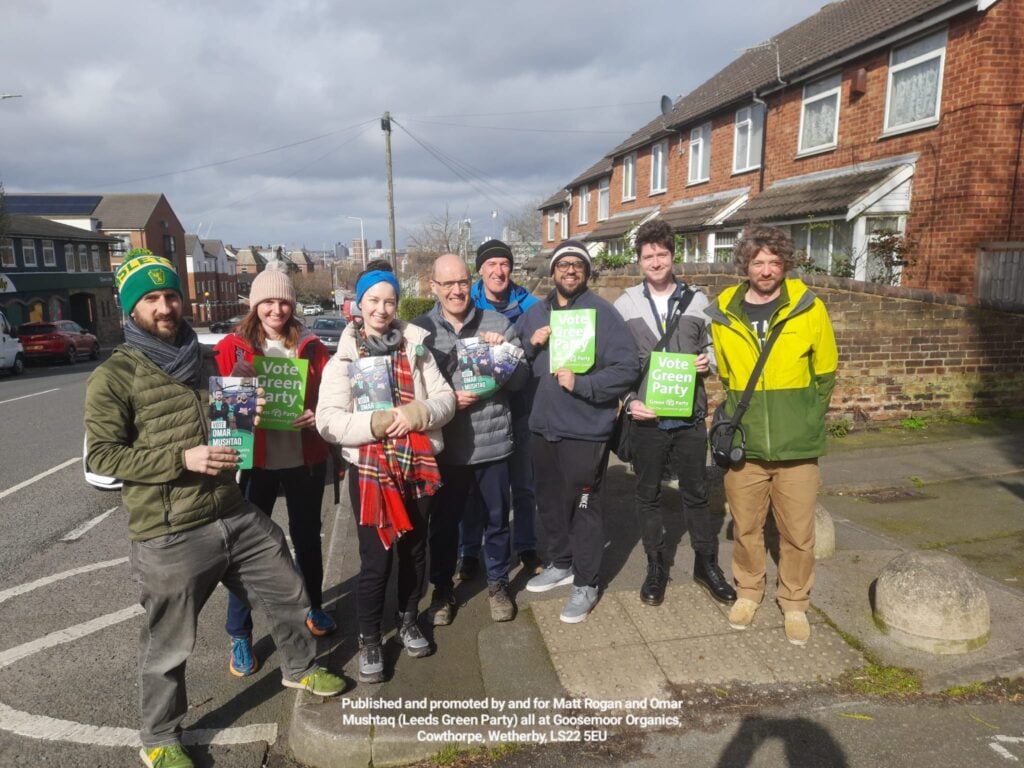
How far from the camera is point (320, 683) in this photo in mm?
3041

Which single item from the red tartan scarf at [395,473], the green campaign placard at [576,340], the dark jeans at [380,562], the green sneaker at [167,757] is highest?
the green campaign placard at [576,340]

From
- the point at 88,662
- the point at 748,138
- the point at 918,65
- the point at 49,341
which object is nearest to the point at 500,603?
the point at 88,662

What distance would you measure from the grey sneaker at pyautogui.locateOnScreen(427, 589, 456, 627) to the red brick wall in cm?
473

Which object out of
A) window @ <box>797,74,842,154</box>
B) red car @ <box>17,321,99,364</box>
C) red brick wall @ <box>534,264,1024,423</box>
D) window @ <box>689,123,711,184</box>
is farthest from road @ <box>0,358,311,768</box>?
red car @ <box>17,321,99,364</box>

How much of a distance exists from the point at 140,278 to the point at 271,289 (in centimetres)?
74

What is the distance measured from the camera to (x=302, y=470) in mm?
3471

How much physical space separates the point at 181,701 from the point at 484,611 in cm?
165

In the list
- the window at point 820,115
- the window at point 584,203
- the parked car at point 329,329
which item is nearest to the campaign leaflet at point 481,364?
the window at point 820,115

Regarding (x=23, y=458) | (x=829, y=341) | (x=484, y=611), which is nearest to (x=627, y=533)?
(x=484, y=611)

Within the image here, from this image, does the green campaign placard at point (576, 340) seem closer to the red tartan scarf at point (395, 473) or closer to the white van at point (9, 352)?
the red tartan scarf at point (395, 473)

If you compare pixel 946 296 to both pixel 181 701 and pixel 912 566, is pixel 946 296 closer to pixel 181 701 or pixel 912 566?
pixel 912 566

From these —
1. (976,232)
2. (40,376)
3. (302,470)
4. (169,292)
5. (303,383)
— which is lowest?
(40,376)

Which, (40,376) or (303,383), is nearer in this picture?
(303,383)

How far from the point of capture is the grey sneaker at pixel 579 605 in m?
3.65
